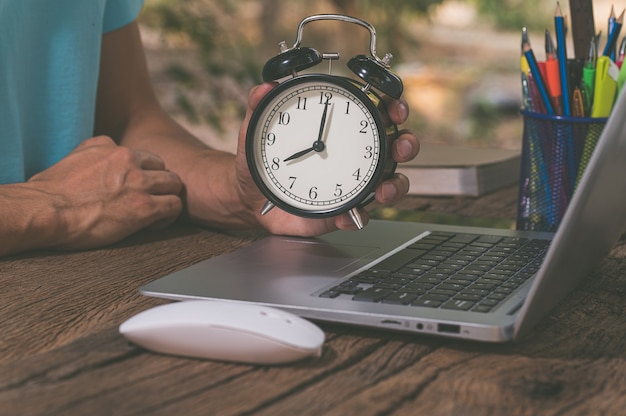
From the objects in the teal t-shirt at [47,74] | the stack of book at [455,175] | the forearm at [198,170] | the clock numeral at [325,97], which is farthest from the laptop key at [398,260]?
the teal t-shirt at [47,74]

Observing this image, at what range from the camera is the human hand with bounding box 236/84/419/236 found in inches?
44.5

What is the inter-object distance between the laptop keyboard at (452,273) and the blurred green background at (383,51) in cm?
392

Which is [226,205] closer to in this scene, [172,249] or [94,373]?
[172,249]

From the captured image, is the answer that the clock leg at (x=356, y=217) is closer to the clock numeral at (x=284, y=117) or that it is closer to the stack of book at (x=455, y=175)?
the clock numeral at (x=284, y=117)

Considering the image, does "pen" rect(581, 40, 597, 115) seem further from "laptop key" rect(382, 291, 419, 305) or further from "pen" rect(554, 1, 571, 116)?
"laptop key" rect(382, 291, 419, 305)

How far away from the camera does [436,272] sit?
40.4 inches

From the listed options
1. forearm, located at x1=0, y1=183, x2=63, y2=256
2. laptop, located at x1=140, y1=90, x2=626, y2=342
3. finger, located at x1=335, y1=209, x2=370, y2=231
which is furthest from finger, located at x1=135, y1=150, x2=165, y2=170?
finger, located at x1=335, y1=209, x2=370, y2=231

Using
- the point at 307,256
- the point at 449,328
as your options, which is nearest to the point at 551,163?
the point at 307,256

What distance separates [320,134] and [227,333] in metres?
0.40

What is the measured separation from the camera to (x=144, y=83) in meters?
1.74

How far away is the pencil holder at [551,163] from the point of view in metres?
1.29

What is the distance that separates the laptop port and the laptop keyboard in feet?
0.14

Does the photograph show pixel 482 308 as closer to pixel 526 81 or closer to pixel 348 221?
pixel 348 221

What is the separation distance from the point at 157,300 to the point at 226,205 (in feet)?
1.24
